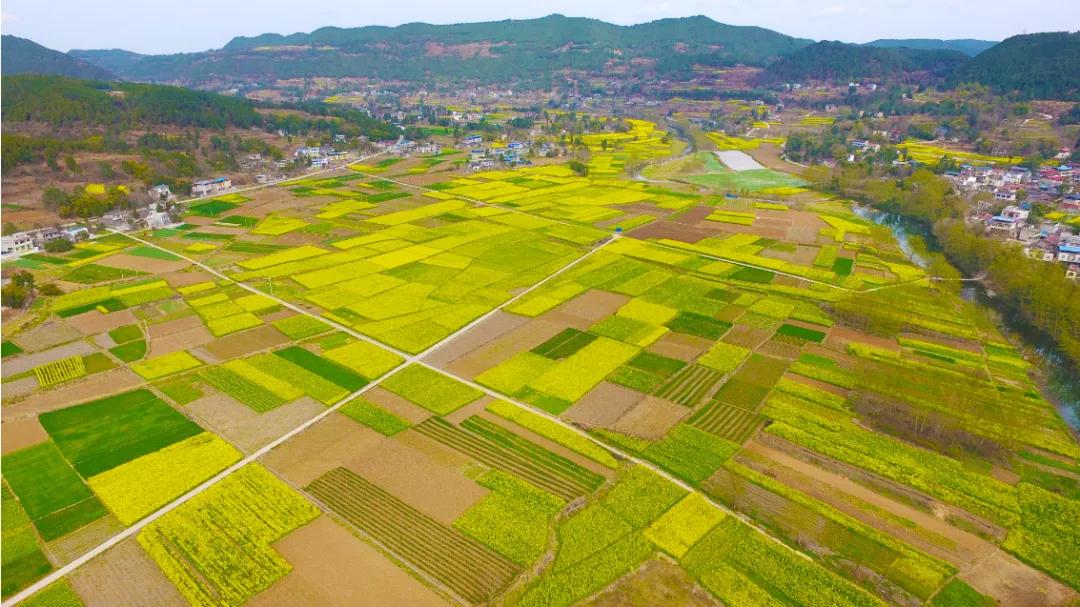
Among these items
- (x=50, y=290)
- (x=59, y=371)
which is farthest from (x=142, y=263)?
(x=59, y=371)

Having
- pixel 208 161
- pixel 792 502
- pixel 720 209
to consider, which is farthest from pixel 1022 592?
pixel 208 161

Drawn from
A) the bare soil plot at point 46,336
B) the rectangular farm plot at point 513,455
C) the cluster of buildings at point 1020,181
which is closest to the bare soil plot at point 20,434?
the bare soil plot at point 46,336

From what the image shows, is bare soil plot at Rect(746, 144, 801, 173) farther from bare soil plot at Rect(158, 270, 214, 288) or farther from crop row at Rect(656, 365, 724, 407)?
bare soil plot at Rect(158, 270, 214, 288)

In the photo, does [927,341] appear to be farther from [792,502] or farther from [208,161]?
[208,161]

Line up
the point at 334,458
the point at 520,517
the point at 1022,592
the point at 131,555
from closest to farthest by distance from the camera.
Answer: the point at 1022,592, the point at 131,555, the point at 520,517, the point at 334,458

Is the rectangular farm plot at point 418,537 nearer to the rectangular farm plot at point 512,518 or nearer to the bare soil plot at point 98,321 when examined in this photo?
the rectangular farm plot at point 512,518

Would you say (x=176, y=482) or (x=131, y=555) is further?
(x=176, y=482)

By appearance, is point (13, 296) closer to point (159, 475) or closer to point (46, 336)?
point (46, 336)
